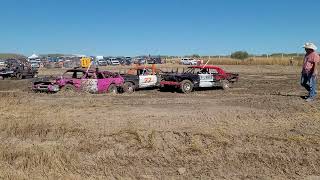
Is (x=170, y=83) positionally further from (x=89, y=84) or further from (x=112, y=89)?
(x=89, y=84)

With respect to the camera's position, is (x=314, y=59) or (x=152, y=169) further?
(x=314, y=59)

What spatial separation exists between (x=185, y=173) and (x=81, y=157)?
216 centimetres

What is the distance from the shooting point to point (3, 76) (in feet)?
114

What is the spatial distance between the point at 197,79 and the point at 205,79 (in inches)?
20.7

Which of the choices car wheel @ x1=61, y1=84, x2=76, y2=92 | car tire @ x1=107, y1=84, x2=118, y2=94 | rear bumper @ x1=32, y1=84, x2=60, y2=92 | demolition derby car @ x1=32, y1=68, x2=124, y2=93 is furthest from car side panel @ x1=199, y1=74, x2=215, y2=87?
rear bumper @ x1=32, y1=84, x2=60, y2=92

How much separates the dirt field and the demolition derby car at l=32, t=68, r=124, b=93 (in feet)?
23.8

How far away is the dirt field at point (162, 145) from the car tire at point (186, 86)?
811 centimetres

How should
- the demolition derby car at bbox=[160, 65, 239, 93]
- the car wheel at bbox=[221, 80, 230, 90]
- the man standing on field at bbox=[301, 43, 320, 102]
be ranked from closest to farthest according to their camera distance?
the man standing on field at bbox=[301, 43, 320, 102] < the demolition derby car at bbox=[160, 65, 239, 93] < the car wheel at bbox=[221, 80, 230, 90]

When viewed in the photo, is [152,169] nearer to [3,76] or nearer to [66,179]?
[66,179]

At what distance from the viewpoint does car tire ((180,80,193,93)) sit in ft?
70.2

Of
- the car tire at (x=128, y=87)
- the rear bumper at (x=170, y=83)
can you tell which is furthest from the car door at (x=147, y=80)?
the rear bumper at (x=170, y=83)

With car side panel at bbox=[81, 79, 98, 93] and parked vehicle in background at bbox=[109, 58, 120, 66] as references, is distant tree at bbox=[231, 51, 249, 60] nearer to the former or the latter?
parked vehicle in background at bbox=[109, 58, 120, 66]

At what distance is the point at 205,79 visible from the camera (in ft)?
72.9

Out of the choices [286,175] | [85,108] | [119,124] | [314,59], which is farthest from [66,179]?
[314,59]
